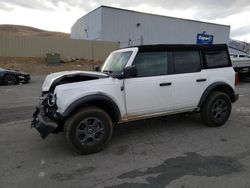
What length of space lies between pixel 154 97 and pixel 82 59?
24.5 m

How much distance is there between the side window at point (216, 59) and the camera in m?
5.53

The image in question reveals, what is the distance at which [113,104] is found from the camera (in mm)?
4406

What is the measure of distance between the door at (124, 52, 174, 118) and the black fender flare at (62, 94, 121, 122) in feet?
0.78

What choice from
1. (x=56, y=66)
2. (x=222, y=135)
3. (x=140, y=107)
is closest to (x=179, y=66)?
(x=140, y=107)

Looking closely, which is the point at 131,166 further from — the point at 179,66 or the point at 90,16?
the point at 90,16

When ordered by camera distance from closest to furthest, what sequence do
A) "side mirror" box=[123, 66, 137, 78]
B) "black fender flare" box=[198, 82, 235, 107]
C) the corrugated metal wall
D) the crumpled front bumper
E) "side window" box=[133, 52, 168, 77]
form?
1. the crumpled front bumper
2. "side mirror" box=[123, 66, 137, 78]
3. "side window" box=[133, 52, 168, 77]
4. "black fender flare" box=[198, 82, 235, 107]
5. the corrugated metal wall

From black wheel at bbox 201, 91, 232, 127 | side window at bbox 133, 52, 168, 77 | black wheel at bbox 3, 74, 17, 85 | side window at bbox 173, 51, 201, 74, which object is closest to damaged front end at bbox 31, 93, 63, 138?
side window at bbox 133, 52, 168, 77

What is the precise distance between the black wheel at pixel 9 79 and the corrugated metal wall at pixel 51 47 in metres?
12.8

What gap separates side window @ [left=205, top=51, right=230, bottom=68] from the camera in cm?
553

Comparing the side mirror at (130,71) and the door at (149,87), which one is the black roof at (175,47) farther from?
the side mirror at (130,71)

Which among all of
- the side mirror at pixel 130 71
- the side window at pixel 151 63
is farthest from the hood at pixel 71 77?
the side window at pixel 151 63

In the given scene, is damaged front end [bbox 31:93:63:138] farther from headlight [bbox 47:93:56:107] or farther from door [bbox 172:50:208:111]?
door [bbox 172:50:208:111]

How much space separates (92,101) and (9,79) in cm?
1162

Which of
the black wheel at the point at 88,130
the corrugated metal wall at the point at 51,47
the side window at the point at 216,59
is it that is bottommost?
the black wheel at the point at 88,130
